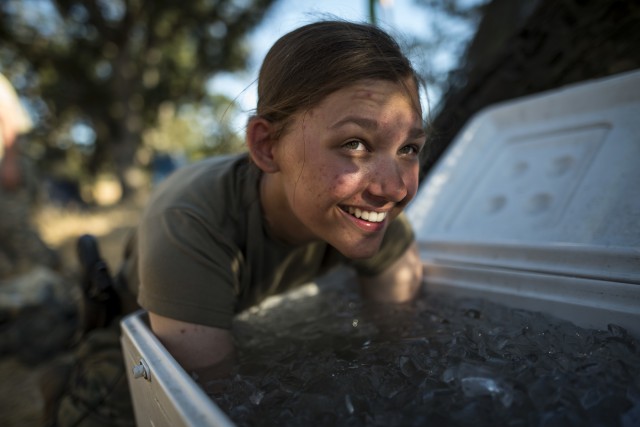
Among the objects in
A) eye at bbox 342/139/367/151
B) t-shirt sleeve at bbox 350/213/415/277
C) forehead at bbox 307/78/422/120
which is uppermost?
forehead at bbox 307/78/422/120

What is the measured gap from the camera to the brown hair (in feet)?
2.83

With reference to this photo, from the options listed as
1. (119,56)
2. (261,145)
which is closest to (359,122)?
(261,145)

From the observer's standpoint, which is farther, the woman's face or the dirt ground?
the dirt ground

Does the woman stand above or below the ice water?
above

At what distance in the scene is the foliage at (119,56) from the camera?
8336 mm

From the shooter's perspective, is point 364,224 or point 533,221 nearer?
point 364,224

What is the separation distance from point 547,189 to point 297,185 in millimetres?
898

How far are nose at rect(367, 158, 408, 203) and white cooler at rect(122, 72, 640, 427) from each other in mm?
455

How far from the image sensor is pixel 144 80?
10.2 metres

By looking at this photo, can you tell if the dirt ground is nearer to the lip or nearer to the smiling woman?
the smiling woman

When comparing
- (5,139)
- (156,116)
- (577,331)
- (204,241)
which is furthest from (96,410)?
(156,116)

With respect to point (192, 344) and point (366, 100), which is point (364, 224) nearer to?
point (366, 100)

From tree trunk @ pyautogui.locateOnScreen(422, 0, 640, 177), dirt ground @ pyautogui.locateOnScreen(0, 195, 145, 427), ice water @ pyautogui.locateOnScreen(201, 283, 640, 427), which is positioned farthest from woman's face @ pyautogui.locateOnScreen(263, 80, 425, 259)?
dirt ground @ pyautogui.locateOnScreen(0, 195, 145, 427)

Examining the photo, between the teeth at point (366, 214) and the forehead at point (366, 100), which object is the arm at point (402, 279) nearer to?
the teeth at point (366, 214)
